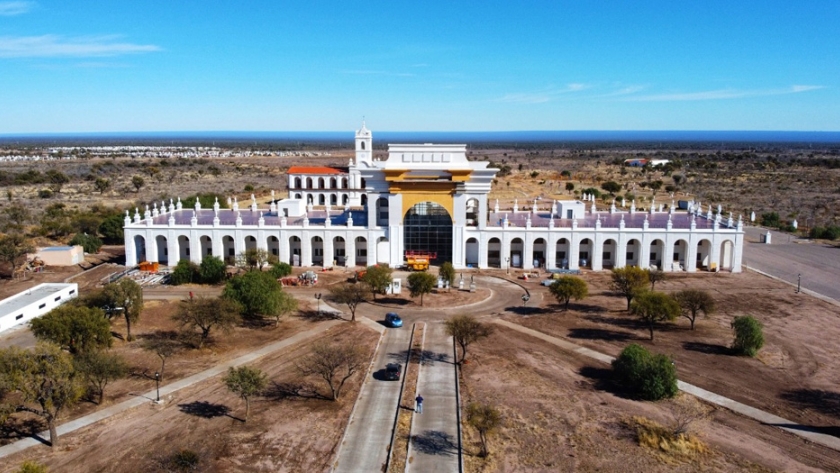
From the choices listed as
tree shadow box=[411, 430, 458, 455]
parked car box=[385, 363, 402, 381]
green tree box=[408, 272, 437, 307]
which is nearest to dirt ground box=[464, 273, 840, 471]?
tree shadow box=[411, 430, 458, 455]

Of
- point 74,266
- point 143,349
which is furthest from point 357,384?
point 74,266

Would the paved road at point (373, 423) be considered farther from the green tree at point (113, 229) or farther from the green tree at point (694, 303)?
the green tree at point (113, 229)

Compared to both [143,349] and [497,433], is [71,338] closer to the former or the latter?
[143,349]

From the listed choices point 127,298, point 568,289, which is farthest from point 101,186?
point 568,289

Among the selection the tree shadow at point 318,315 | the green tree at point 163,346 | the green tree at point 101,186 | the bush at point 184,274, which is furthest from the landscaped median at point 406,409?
the green tree at point 101,186

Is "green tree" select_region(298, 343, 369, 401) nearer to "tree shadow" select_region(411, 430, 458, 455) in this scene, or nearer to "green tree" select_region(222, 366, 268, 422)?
"green tree" select_region(222, 366, 268, 422)

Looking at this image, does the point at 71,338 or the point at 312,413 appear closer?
the point at 312,413
